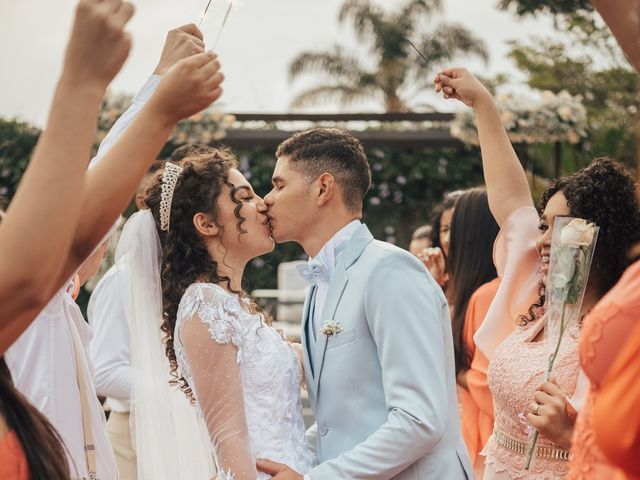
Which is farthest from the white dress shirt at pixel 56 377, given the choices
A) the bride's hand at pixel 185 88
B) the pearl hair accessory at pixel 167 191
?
the bride's hand at pixel 185 88

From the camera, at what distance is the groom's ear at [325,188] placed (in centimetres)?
347

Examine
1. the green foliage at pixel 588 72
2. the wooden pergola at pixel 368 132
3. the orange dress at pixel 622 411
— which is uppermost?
the green foliage at pixel 588 72

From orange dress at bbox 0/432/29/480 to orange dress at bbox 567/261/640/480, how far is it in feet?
3.43

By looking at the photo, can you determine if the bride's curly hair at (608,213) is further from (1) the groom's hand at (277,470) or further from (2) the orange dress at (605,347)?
(2) the orange dress at (605,347)

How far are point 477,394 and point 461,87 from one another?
1.57m

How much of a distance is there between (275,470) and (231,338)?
1.59ft

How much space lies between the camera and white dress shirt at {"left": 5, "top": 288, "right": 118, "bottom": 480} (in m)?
3.13

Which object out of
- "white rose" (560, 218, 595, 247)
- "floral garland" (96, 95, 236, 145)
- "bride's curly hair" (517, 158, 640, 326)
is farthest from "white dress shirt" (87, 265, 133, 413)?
"floral garland" (96, 95, 236, 145)

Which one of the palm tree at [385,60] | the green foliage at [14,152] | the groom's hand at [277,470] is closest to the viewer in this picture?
the groom's hand at [277,470]

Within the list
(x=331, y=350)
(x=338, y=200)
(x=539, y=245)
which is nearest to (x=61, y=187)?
(x=331, y=350)

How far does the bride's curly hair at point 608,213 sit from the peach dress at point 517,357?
254 millimetres

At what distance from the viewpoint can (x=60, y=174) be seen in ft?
4.82

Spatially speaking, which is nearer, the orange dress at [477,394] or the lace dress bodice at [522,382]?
the lace dress bodice at [522,382]

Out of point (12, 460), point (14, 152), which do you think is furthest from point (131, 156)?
point (14, 152)
